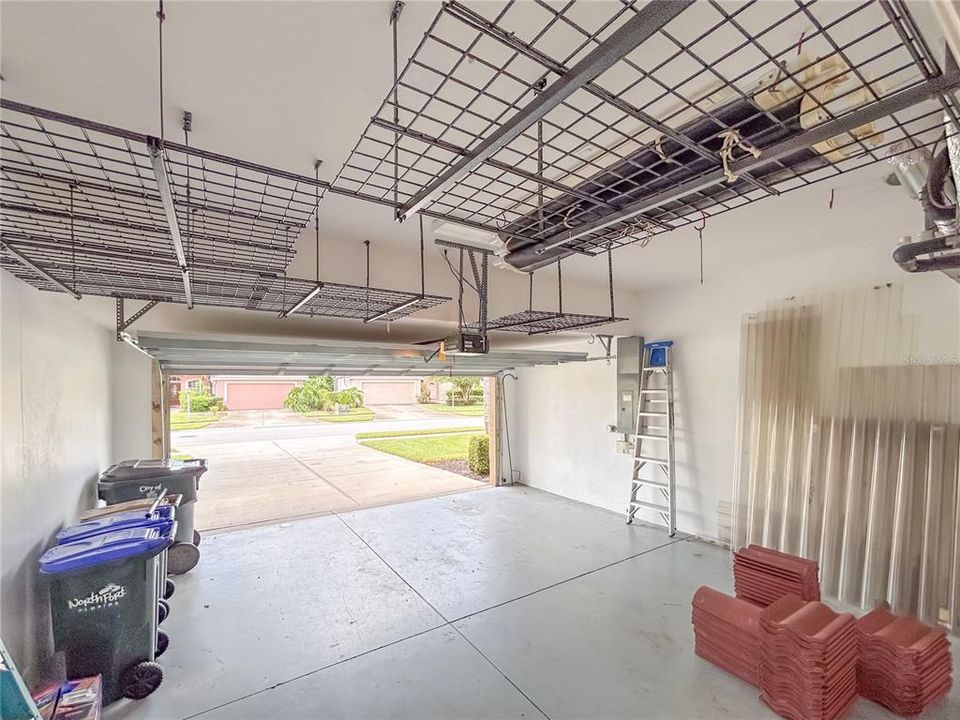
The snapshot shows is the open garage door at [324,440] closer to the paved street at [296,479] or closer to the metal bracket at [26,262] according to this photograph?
the paved street at [296,479]

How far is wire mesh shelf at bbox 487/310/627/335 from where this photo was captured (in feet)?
9.58

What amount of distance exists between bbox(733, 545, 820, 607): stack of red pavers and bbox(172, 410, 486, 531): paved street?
449cm

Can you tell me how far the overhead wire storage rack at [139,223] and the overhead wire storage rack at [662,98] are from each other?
54cm

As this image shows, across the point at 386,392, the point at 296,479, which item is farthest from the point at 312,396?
the point at 296,479

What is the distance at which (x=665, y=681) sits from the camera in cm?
246

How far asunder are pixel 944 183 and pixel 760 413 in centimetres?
266

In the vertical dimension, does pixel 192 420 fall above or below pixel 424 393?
below

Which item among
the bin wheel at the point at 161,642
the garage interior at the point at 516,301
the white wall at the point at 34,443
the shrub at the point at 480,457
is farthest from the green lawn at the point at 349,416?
the bin wheel at the point at 161,642

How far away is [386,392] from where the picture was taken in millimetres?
26109

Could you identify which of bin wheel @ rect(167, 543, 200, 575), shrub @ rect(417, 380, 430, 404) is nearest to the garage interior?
bin wheel @ rect(167, 543, 200, 575)

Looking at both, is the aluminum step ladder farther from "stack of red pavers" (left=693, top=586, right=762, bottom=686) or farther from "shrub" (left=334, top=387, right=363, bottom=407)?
"shrub" (left=334, top=387, right=363, bottom=407)

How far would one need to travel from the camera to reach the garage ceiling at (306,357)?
352 cm

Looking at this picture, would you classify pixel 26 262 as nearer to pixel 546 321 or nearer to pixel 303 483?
pixel 546 321

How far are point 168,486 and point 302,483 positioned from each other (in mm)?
4137
